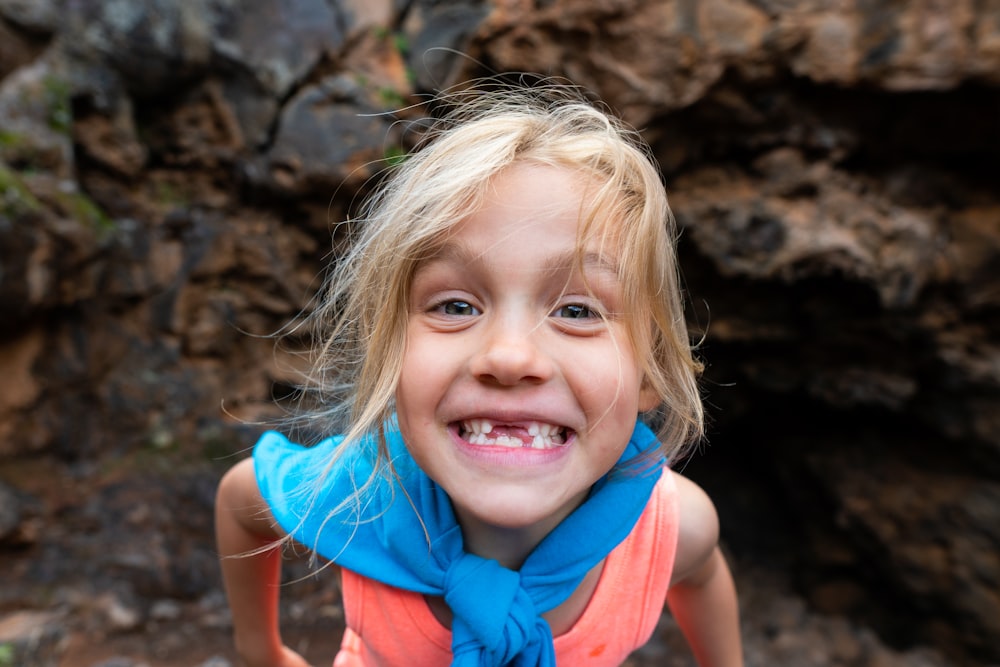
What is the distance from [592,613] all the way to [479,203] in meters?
0.64

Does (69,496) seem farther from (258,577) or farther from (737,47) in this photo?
(737,47)

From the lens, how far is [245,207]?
3068mm

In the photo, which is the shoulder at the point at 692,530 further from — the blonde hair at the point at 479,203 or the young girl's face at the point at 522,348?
the young girl's face at the point at 522,348

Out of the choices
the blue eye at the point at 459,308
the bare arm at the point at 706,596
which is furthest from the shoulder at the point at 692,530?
the blue eye at the point at 459,308

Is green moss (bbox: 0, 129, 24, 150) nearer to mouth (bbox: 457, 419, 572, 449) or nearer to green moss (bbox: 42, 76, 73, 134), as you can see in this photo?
green moss (bbox: 42, 76, 73, 134)

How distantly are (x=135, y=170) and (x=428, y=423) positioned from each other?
2776 mm

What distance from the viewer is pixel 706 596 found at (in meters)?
1.17

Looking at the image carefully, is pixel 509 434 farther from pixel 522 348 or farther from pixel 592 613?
pixel 592 613

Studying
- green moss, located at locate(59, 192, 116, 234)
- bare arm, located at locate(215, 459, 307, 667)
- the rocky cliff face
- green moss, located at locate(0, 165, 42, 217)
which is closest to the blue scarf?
bare arm, located at locate(215, 459, 307, 667)

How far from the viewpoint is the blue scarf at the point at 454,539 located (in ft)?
2.74

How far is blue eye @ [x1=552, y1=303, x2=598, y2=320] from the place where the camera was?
30.0 inches

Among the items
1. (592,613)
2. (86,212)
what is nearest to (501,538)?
(592,613)

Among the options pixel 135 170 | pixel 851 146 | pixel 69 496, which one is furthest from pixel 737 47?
pixel 69 496

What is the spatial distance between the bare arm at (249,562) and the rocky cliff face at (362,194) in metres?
1.19
